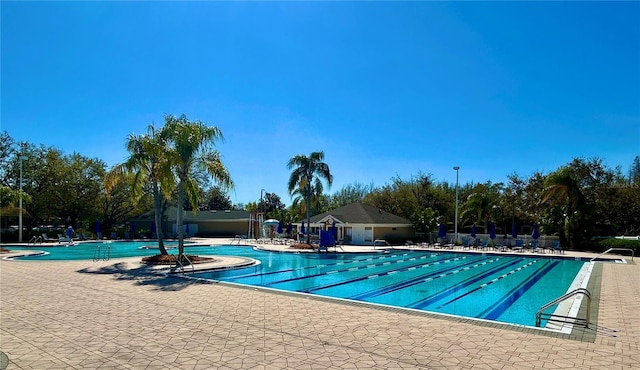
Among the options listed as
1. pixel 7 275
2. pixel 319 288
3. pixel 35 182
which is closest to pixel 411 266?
pixel 319 288

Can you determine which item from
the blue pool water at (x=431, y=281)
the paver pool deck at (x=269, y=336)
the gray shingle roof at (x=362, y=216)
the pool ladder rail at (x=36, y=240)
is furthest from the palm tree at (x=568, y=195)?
the pool ladder rail at (x=36, y=240)

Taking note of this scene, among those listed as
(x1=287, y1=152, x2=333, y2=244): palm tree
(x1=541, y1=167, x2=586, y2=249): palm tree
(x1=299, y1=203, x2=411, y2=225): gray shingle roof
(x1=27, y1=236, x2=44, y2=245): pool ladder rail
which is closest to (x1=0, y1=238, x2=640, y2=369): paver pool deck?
(x1=287, y1=152, x2=333, y2=244): palm tree

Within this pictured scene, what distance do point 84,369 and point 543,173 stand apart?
4147 centimetres

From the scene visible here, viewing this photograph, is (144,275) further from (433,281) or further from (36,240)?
(36,240)

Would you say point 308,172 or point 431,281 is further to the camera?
point 308,172

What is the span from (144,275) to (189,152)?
562cm

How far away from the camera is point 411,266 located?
2136cm

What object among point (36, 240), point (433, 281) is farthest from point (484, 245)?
point (36, 240)

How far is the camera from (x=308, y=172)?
30.1 metres

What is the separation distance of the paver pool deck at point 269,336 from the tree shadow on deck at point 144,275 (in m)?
1.62

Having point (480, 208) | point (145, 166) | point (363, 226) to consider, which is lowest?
point (363, 226)

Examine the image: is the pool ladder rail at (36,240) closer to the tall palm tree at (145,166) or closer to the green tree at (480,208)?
the tall palm tree at (145,166)

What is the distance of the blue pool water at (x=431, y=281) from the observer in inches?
468

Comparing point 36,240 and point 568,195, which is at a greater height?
point 568,195
